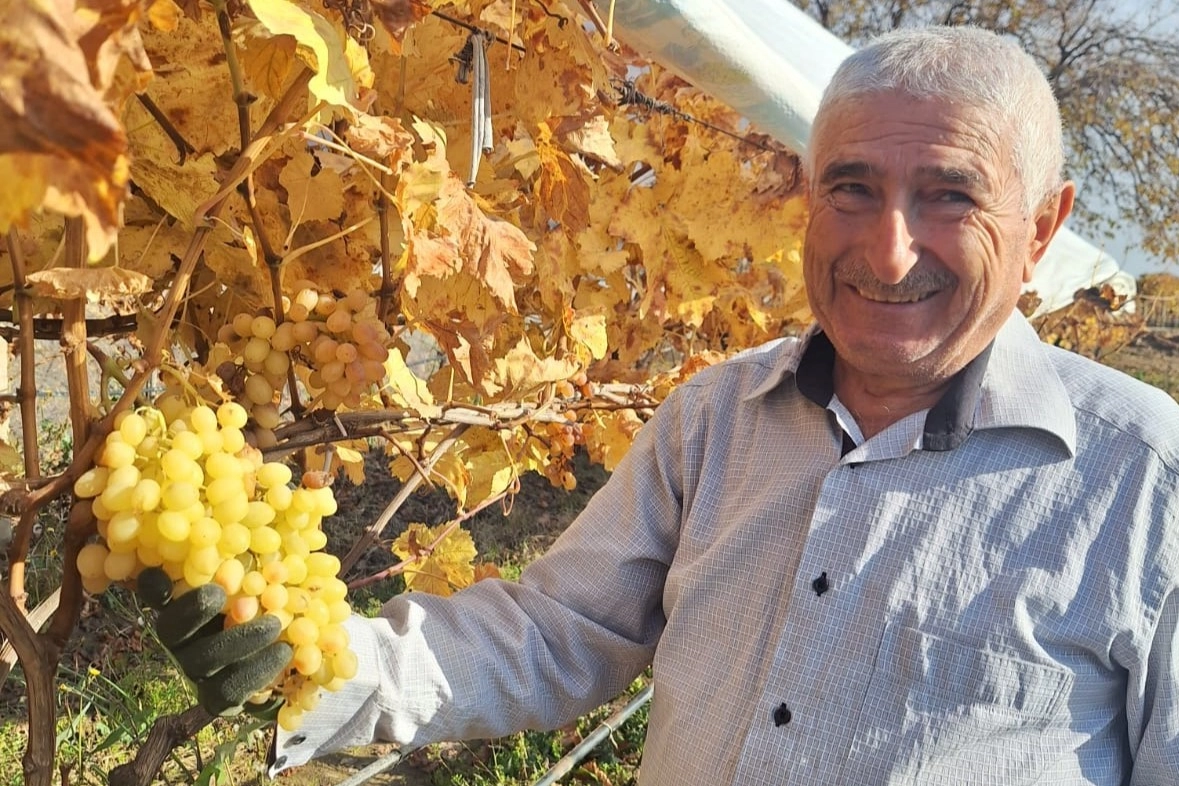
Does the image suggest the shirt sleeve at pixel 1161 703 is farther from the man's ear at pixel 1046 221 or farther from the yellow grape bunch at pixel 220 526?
the yellow grape bunch at pixel 220 526

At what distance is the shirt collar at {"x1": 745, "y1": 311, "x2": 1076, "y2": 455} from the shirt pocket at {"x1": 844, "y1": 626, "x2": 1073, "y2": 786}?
28 centimetres

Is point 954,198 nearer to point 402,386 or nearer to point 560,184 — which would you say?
point 560,184

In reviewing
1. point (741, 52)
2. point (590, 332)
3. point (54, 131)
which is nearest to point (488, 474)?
point (590, 332)

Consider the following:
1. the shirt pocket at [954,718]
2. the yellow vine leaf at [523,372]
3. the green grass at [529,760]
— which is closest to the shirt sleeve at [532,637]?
the yellow vine leaf at [523,372]

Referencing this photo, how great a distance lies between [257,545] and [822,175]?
2.84 ft

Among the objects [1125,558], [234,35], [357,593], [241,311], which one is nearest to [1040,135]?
[1125,558]

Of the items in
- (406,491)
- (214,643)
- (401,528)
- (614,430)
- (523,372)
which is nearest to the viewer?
(214,643)

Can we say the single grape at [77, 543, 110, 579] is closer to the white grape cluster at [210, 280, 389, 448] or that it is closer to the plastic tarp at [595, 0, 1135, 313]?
the white grape cluster at [210, 280, 389, 448]

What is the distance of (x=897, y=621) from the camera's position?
4.07 ft

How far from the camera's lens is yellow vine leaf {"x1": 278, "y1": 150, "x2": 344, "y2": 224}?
3.92ft

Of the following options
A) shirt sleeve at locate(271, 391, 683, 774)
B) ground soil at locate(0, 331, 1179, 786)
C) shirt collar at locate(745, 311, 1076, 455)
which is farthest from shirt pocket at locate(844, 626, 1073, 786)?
ground soil at locate(0, 331, 1179, 786)

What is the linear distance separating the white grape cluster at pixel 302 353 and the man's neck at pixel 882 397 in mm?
699

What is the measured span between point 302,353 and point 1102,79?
11.9 metres

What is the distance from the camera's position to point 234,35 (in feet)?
3.09
